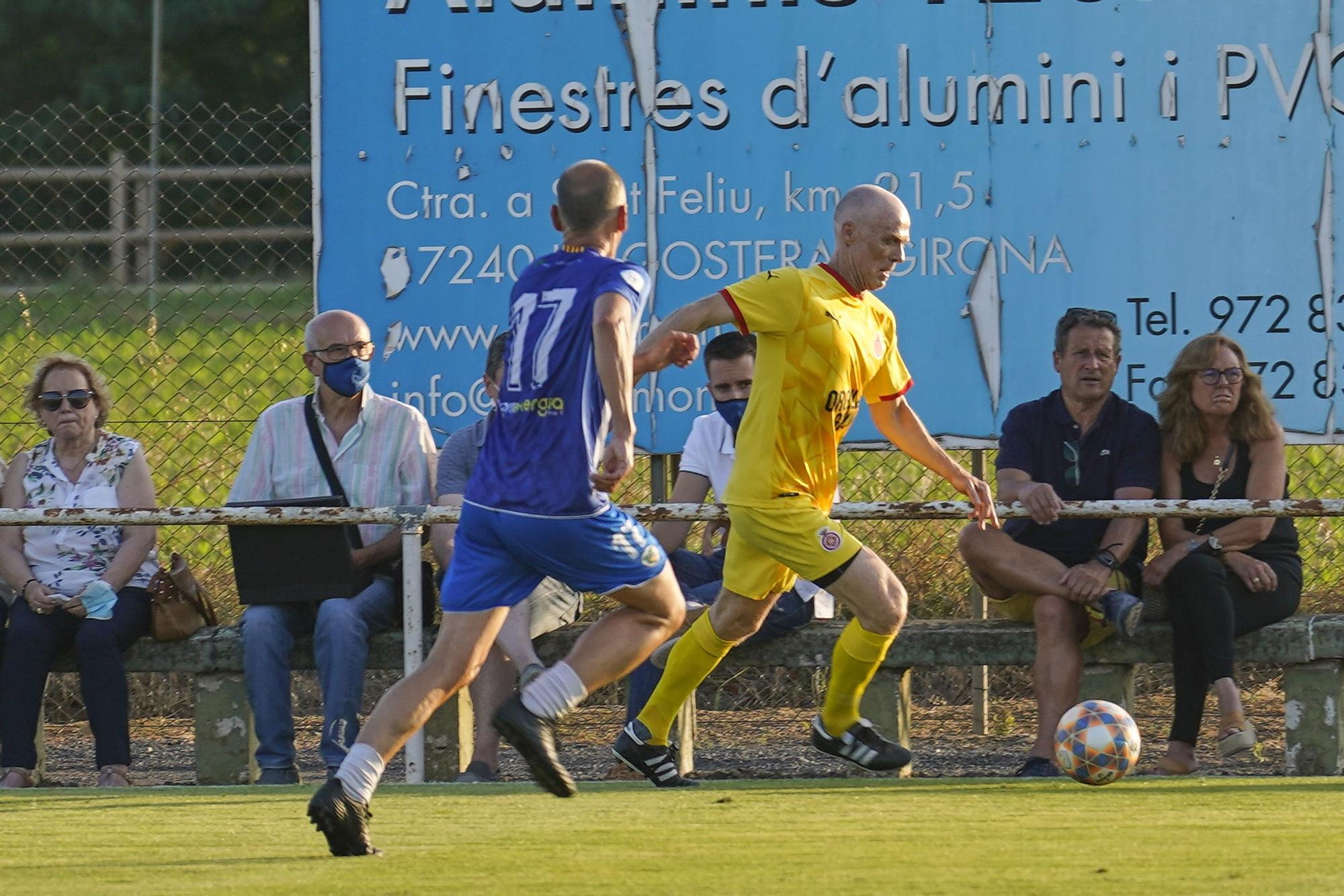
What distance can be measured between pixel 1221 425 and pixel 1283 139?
1438 mm

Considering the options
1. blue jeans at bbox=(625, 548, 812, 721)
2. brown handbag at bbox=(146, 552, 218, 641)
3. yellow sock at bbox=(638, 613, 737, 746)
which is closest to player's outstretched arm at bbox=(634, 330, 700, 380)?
yellow sock at bbox=(638, 613, 737, 746)

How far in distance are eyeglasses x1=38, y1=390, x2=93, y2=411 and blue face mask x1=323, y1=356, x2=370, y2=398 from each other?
101 cm

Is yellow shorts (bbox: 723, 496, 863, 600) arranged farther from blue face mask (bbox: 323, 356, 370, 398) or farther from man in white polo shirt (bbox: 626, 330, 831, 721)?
blue face mask (bbox: 323, 356, 370, 398)

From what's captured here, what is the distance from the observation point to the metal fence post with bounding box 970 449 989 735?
818 centimetres

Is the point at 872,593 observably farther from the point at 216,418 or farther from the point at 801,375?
the point at 216,418

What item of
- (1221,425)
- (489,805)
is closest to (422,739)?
(489,805)

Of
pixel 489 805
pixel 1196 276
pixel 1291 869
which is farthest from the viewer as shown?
pixel 1196 276

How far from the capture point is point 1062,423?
7.20 metres

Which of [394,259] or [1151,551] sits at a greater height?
[394,259]

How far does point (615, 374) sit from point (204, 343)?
9.28 meters

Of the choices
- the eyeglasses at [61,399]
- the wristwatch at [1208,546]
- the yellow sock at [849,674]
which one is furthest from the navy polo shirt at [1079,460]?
the eyeglasses at [61,399]

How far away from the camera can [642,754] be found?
20.6 feet

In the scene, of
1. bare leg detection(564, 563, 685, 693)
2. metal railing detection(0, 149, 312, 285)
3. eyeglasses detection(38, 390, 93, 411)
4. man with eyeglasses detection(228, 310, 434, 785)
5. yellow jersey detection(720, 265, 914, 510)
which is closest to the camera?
bare leg detection(564, 563, 685, 693)

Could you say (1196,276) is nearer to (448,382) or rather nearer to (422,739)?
(448,382)
